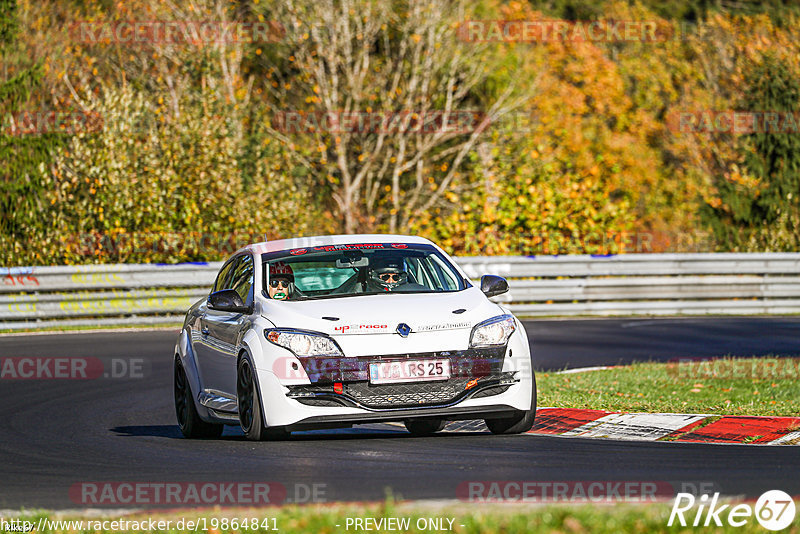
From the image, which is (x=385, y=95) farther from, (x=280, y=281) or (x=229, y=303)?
(x=229, y=303)

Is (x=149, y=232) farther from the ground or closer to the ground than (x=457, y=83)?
closer to the ground

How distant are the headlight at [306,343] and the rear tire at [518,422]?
1.51m

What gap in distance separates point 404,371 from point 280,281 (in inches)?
63.6

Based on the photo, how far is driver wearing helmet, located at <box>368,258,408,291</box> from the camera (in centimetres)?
1052

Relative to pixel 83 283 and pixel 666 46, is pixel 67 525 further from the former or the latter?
pixel 666 46

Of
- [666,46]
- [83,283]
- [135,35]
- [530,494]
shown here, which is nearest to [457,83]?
[135,35]

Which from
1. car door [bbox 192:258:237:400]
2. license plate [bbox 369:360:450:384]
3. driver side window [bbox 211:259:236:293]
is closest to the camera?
license plate [bbox 369:360:450:384]

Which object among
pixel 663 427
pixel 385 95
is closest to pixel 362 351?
pixel 663 427

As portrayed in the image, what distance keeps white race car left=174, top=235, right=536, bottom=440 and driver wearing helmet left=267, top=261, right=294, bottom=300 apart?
11mm

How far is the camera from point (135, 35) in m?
36.1

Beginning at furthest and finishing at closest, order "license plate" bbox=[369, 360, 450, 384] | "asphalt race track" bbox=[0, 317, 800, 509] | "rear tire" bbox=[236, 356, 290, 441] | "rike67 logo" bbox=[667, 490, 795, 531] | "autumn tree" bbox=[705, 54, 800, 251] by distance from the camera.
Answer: "autumn tree" bbox=[705, 54, 800, 251] < "rear tire" bbox=[236, 356, 290, 441] < "license plate" bbox=[369, 360, 450, 384] < "asphalt race track" bbox=[0, 317, 800, 509] < "rike67 logo" bbox=[667, 490, 795, 531]

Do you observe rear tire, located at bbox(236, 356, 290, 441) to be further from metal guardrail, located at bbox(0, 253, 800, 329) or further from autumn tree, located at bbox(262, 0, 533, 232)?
autumn tree, located at bbox(262, 0, 533, 232)

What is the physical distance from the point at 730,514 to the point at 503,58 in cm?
3231

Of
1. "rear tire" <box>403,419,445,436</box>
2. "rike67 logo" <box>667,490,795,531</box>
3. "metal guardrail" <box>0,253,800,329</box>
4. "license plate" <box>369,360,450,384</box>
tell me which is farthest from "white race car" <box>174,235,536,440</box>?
"metal guardrail" <box>0,253,800,329</box>
